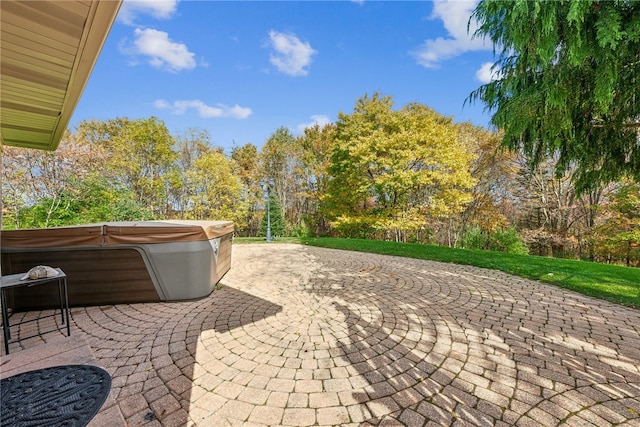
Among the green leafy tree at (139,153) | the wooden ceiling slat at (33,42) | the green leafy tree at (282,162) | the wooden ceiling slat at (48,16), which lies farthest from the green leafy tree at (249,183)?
the wooden ceiling slat at (48,16)

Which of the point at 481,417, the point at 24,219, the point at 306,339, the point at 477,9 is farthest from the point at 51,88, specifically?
the point at 24,219

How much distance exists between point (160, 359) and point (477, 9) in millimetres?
5694

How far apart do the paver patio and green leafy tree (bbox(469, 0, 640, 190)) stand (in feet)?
Answer: 8.52

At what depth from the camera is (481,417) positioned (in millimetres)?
1575

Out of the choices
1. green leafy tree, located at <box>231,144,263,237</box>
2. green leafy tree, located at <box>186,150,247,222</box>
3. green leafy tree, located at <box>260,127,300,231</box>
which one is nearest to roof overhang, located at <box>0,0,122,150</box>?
green leafy tree, located at <box>186,150,247,222</box>

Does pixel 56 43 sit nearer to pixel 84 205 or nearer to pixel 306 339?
pixel 306 339

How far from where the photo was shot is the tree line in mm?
8602

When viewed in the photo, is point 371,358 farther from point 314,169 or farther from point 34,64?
point 314,169

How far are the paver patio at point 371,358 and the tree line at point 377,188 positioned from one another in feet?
25.0

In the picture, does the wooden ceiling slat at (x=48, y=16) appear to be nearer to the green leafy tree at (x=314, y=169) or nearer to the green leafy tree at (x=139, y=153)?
the green leafy tree at (x=139, y=153)

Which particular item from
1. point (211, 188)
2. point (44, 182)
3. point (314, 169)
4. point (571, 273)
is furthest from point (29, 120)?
point (314, 169)

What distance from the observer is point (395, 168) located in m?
10.3

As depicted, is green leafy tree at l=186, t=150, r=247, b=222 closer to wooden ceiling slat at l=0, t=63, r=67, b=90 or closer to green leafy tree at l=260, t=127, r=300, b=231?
green leafy tree at l=260, t=127, r=300, b=231

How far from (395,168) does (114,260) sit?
32.0 feet
